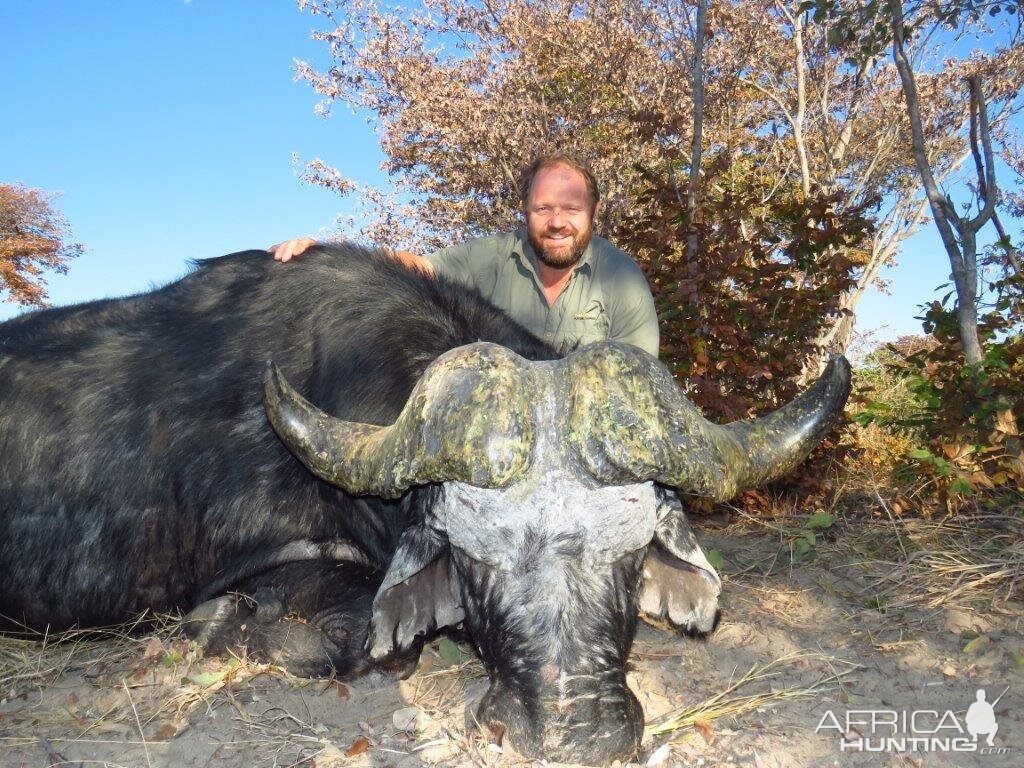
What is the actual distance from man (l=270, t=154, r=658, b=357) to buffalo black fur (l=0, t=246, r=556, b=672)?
1.03 m

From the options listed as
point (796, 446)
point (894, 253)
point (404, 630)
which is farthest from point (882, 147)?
point (404, 630)

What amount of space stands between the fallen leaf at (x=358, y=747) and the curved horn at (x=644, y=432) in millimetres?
1112

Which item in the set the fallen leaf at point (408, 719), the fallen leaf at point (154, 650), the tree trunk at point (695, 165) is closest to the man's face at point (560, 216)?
the tree trunk at point (695, 165)

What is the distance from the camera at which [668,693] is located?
2.75m

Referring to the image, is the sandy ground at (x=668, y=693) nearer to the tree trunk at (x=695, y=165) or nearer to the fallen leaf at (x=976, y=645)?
the fallen leaf at (x=976, y=645)

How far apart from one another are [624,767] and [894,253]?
11890mm

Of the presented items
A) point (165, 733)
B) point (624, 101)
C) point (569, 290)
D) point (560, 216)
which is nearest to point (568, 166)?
point (560, 216)

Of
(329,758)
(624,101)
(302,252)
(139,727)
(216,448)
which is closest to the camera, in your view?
(329,758)

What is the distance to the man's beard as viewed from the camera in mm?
4258

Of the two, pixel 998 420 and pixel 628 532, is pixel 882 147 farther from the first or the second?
pixel 628 532

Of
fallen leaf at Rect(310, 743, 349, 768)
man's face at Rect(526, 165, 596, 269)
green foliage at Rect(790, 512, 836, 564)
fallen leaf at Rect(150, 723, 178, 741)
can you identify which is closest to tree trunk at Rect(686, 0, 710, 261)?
man's face at Rect(526, 165, 596, 269)

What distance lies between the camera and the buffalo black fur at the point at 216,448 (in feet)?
10.0

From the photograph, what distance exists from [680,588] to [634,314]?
1871 millimetres

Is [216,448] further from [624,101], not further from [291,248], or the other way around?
[624,101]
